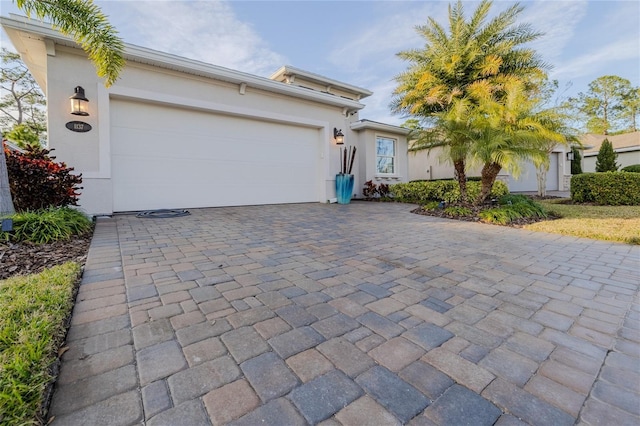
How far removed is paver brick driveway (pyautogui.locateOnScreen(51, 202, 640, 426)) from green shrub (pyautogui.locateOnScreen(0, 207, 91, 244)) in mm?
915

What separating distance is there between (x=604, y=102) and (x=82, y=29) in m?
38.4

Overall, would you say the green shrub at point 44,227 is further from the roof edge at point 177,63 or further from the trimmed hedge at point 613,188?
the trimmed hedge at point 613,188

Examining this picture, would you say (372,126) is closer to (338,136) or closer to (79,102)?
(338,136)

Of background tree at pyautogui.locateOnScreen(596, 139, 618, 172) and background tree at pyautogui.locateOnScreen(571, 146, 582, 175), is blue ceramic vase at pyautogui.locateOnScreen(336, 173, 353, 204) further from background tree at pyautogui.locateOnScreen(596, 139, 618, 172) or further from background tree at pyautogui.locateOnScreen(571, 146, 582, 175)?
background tree at pyautogui.locateOnScreen(571, 146, 582, 175)

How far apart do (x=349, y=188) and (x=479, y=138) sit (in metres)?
3.79

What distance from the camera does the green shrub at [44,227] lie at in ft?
10.9

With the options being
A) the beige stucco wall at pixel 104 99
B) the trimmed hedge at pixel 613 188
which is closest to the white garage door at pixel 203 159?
the beige stucco wall at pixel 104 99

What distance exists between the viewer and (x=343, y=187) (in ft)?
28.6

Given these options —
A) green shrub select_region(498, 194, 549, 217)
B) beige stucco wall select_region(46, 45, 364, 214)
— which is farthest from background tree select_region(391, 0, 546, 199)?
beige stucco wall select_region(46, 45, 364, 214)

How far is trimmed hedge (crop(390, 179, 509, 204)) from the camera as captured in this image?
7750 mm

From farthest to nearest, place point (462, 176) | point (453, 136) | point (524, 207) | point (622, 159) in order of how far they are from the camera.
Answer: point (622, 159) < point (462, 176) < point (453, 136) < point (524, 207)

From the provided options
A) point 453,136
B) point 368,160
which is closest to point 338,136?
point 368,160

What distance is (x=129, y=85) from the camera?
5738 millimetres

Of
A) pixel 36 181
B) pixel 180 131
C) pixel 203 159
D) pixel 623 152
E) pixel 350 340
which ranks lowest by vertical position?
pixel 350 340
